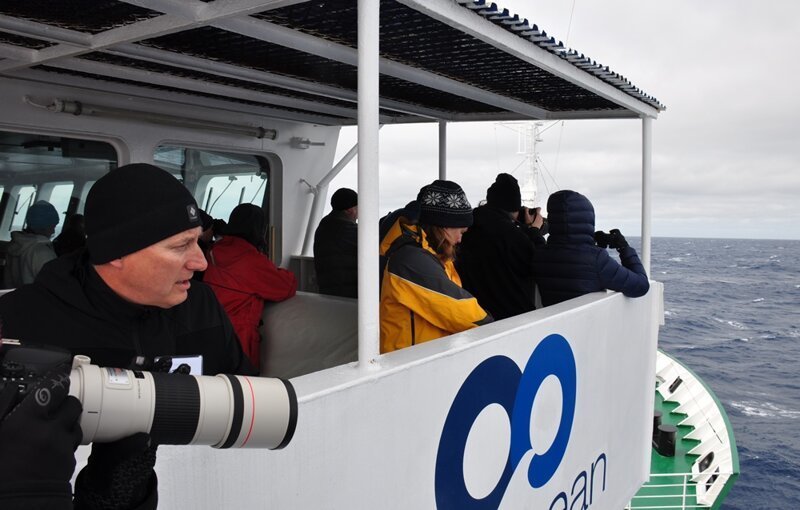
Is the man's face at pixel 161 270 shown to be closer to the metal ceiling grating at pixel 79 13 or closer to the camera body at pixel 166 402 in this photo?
the camera body at pixel 166 402

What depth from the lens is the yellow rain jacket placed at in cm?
288

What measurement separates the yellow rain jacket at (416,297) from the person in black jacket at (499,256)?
138cm

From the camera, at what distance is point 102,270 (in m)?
1.69

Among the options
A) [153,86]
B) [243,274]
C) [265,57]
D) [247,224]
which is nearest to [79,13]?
[265,57]

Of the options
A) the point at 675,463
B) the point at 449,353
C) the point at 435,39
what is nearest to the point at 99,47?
the point at 435,39

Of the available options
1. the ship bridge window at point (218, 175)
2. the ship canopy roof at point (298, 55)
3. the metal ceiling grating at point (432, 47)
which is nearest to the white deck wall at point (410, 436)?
the ship canopy roof at point (298, 55)

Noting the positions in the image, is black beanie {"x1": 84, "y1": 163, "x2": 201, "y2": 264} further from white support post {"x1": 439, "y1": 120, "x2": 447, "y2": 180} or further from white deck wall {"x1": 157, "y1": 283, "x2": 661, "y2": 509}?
white support post {"x1": 439, "y1": 120, "x2": 447, "y2": 180}

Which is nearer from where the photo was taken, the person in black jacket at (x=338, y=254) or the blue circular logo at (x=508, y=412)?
the blue circular logo at (x=508, y=412)

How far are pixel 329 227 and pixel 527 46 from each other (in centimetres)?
204

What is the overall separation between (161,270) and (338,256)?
302 cm

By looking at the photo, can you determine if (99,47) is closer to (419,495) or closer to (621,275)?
(419,495)

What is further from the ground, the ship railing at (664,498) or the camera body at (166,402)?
the camera body at (166,402)

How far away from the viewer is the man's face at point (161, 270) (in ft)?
5.41

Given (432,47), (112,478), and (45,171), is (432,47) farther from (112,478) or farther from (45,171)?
(45,171)
